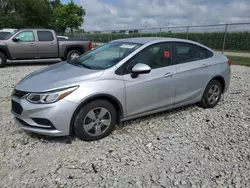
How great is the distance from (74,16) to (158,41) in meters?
41.3

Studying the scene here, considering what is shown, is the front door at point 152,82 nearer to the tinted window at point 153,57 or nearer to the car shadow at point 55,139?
the tinted window at point 153,57

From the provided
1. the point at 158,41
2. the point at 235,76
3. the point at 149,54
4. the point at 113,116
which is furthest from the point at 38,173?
the point at 235,76

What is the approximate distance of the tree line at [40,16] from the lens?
140 feet

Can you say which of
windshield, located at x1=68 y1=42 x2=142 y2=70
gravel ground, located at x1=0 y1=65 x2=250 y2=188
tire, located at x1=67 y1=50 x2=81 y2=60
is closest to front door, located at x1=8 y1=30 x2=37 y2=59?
tire, located at x1=67 y1=50 x2=81 y2=60

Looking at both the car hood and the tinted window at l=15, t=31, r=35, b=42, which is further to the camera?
the tinted window at l=15, t=31, r=35, b=42

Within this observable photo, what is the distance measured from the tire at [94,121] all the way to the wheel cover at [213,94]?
2363mm

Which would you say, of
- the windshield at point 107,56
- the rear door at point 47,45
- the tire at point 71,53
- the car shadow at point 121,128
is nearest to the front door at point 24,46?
the rear door at point 47,45

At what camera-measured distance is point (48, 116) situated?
3209 millimetres

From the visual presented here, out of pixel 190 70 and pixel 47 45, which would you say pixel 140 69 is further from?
pixel 47 45

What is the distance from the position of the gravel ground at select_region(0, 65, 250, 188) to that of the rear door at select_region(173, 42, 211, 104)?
0.50 metres

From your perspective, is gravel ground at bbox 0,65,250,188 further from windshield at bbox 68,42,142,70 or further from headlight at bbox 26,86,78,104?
windshield at bbox 68,42,142,70

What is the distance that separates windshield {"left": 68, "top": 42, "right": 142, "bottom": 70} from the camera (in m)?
3.89

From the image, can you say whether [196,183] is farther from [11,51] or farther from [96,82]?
[11,51]

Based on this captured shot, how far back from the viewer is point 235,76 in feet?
Result: 28.3
